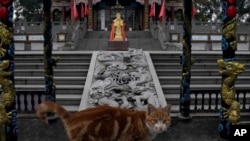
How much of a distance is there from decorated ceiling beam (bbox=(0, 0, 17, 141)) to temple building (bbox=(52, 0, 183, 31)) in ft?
78.6

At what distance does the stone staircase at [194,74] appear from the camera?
10.9 meters

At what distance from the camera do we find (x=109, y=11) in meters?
32.4

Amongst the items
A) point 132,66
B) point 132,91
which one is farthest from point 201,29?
point 132,91

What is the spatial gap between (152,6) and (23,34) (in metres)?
11.1

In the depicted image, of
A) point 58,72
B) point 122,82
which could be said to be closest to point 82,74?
point 58,72

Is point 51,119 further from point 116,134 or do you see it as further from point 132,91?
point 116,134

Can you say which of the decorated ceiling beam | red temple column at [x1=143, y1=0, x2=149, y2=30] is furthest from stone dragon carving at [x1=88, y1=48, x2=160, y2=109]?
red temple column at [x1=143, y1=0, x2=149, y2=30]

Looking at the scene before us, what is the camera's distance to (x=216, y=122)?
8.05m

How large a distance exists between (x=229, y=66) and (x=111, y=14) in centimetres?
2628

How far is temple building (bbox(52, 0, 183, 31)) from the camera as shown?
30.3 m

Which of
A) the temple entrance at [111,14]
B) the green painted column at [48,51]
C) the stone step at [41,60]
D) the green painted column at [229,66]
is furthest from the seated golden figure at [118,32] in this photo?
the temple entrance at [111,14]

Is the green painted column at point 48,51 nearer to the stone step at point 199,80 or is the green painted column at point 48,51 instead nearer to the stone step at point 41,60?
the stone step at point 199,80

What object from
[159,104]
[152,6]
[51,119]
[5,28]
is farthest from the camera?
[152,6]

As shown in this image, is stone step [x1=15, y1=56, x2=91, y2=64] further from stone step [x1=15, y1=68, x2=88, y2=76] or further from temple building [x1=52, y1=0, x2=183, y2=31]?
temple building [x1=52, y1=0, x2=183, y2=31]
